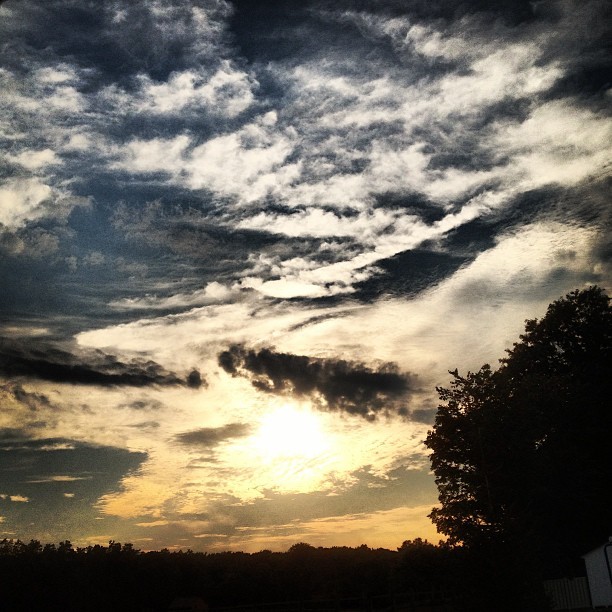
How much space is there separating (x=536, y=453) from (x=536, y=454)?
202 millimetres

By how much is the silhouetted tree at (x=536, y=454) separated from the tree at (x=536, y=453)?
0.07 m

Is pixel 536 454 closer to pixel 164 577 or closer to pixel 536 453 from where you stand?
pixel 536 453

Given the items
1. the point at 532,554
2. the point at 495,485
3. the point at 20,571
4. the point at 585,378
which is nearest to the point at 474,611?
the point at 532,554

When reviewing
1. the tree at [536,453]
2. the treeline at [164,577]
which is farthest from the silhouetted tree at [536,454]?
the treeline at [164,577]

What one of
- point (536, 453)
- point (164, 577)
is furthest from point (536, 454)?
Answer: point (164, 577)

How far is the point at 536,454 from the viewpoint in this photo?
40188 millimetres

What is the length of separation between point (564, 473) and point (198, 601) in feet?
176

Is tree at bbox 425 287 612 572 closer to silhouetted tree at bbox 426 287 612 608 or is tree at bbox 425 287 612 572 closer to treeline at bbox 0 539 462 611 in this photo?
silhouetted tree at bbox 426 287 612 608

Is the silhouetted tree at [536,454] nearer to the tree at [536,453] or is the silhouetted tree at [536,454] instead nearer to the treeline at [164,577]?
the tree at [536,453]

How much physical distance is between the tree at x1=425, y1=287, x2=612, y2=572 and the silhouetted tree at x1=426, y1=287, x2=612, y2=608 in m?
0.07

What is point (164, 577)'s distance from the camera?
249ft

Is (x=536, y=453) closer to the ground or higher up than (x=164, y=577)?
higher up

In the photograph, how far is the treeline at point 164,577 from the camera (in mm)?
60444

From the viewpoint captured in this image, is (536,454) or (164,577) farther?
(164,577)
